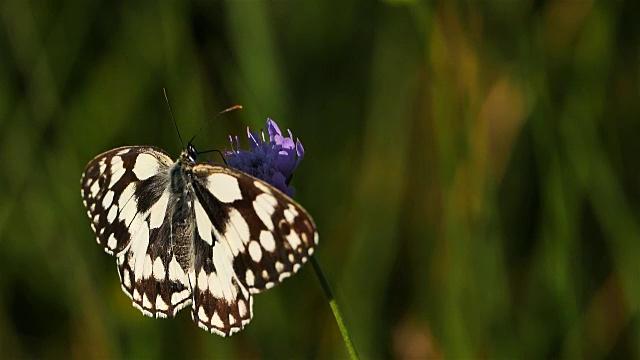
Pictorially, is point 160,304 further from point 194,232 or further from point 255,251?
point 255,251

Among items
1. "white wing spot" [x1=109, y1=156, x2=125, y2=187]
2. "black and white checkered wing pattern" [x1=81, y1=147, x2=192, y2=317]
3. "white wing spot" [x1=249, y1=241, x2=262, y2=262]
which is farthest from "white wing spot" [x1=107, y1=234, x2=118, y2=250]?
"white wing spot" [x1=249, y1=241, x2=262, y2=262]

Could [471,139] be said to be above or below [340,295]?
above

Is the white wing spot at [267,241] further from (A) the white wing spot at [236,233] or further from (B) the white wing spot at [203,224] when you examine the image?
(B) the white wing spot at [203,224]

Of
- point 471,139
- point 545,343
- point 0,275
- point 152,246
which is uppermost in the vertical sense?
point 152,246

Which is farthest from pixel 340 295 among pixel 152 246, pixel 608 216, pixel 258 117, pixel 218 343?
pixel 152 246

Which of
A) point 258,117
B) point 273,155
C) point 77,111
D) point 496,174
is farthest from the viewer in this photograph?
point 77,111

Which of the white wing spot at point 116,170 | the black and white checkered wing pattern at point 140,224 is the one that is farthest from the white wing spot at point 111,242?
the white wing spot at point 116,170

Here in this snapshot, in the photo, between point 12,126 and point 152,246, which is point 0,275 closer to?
point 12,126
